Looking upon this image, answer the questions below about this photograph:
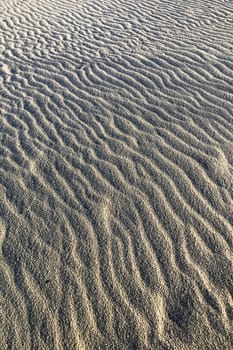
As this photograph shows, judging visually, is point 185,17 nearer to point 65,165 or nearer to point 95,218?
point 65,165

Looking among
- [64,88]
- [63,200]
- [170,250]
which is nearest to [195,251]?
[170,250]

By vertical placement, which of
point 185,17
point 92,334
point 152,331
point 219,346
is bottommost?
point 92,334

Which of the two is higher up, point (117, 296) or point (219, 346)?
point (219, 346)

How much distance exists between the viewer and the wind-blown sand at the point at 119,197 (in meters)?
3.17

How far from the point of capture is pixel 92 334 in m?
3.08

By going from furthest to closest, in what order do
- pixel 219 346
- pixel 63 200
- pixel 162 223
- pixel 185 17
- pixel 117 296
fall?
pixel 185 17
pixel 63 200
pixel 162 223
pixel 117 296
pixel 219 346

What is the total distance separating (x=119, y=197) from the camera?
4281 millimetres

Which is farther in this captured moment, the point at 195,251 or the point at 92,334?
the point at 195,251

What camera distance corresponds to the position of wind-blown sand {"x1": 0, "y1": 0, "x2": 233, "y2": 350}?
125 inches

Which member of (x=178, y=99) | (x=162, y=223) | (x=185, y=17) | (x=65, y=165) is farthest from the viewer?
(x=185, y=17)

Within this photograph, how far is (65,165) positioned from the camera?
15.7 feet

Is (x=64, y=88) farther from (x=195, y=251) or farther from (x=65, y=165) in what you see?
(x=195, y=251)

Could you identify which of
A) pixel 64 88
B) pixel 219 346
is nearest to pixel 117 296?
pixel 219 346

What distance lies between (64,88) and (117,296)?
4285mm
